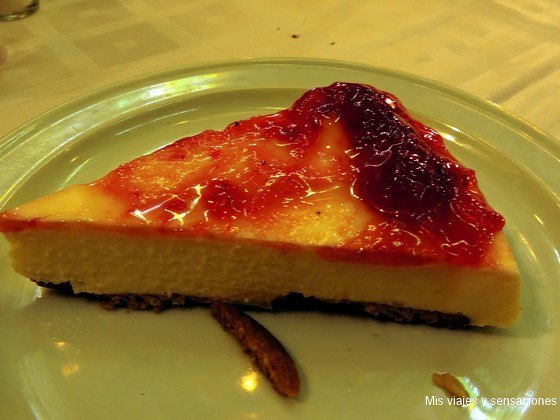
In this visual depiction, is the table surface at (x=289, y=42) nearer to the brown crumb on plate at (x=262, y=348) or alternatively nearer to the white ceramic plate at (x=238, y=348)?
the white ceramic plate at (x=238, y=348)

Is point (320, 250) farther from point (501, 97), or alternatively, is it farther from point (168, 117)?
point (501, 97)

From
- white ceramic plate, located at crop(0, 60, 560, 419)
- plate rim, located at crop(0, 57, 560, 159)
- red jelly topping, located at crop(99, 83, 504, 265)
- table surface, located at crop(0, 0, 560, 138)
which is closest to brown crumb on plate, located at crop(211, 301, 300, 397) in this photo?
white ceramic plate, located at crop(0, 60, 560, 419)

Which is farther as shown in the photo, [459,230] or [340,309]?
[340,309]

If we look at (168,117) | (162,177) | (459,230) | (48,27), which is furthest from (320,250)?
(48,27)

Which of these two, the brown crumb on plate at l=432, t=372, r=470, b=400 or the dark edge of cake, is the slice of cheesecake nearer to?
the dark edge of cake

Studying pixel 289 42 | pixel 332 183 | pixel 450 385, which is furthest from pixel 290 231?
pixel 289 42

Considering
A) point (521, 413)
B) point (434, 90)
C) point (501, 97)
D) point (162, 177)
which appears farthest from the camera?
point (501, 97)
